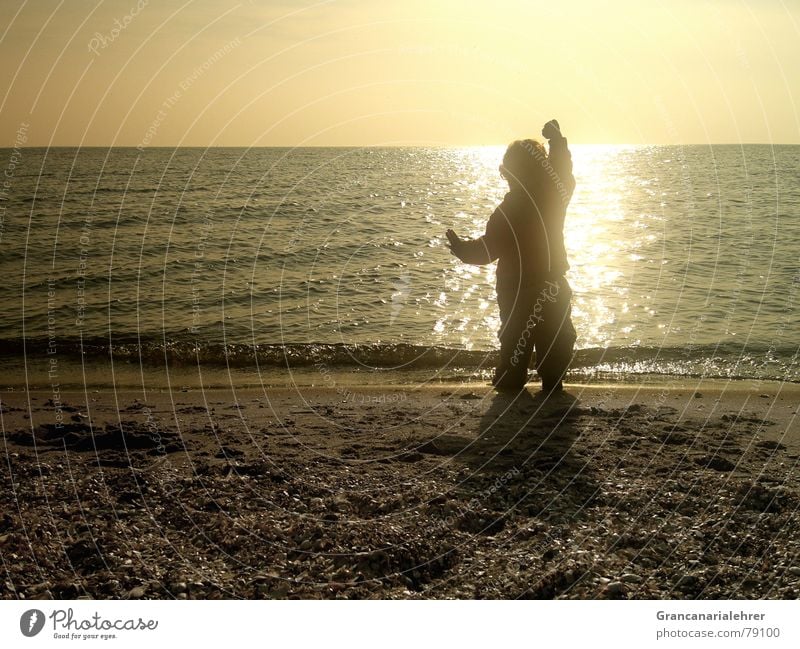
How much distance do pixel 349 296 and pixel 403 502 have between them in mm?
14285

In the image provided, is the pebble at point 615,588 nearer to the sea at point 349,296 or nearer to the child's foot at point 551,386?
the child's foot at point 551,386

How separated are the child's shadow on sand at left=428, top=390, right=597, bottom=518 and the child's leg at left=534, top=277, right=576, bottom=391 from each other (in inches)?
23.9

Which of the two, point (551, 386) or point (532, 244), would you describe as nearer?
point (532, 244)

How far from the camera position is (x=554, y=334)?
412 inches

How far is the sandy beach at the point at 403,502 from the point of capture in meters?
5.53

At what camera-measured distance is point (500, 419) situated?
9.28 m

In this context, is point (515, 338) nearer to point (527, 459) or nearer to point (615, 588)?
point (527, 459)

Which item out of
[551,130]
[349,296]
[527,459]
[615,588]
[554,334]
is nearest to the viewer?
[615,588]

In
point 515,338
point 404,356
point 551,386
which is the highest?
point 515,338

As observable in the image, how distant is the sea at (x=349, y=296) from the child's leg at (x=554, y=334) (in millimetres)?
2712

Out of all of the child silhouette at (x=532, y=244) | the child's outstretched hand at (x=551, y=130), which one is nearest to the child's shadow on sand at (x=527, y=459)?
the child silhouette at (x=532, y=244)

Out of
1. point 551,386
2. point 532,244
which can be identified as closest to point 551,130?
point 532,244

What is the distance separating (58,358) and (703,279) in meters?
16.7

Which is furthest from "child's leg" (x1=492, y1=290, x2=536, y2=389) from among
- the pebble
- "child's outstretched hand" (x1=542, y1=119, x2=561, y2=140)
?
the pebble
